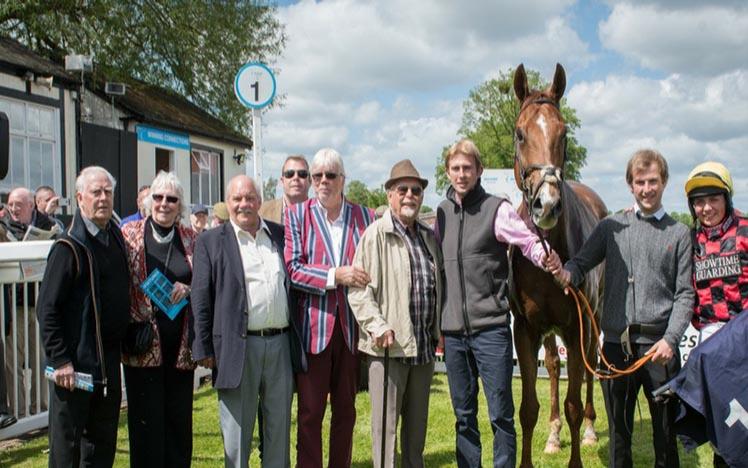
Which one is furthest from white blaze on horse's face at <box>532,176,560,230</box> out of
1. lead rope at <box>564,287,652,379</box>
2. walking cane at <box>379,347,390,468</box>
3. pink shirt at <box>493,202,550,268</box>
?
walking cane at <box>379,347,390,468</box>

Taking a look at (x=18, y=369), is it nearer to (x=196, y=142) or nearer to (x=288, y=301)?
(x=288, y=301)

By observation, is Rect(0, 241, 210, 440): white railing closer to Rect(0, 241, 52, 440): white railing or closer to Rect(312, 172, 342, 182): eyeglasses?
Rect(0, 241, 52, 440): white railing

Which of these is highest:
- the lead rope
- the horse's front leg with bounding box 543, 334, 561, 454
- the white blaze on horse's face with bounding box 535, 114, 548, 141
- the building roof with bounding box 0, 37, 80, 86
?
the building roof with bounding box 0, 37, 80, 86

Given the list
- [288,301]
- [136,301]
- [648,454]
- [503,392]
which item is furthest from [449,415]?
[136,301]

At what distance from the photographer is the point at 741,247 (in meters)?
3.29

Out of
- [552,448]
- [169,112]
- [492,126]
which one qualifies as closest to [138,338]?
[552,448]

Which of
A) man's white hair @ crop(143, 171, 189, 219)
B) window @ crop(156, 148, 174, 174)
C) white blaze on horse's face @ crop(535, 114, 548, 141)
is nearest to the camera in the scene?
man's white hair @ crop(143, 171, 189, 219)

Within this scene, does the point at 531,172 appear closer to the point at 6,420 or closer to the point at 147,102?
the point at 6,420

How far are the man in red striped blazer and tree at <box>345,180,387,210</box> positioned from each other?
128ft

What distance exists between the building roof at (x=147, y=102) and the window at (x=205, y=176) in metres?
0.77

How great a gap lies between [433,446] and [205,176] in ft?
61.1

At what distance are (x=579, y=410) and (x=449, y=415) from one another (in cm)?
190

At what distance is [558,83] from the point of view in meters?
4.41

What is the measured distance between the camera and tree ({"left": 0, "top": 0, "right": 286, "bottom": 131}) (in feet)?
55.4
